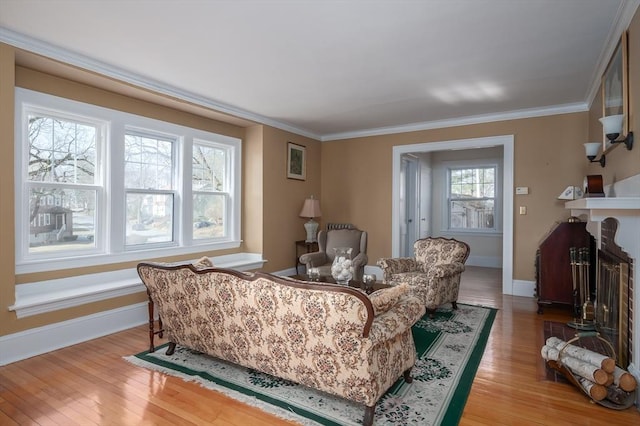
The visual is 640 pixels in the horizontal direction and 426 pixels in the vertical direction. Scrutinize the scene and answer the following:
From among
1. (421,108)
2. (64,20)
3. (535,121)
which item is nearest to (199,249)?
(64,20)

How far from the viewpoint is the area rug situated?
2.11 meters

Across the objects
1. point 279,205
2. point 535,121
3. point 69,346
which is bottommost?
point 69,346

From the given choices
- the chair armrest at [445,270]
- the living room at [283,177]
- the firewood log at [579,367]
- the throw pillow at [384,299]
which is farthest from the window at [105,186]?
the firewood log at [579,367]

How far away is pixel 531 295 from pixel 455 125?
2.66 m

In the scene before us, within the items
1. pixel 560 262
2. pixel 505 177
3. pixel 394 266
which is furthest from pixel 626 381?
pixel 505 177

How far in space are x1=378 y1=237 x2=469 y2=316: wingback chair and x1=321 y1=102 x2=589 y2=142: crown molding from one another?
199 cm

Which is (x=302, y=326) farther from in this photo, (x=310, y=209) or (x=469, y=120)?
(x=469, y=120)

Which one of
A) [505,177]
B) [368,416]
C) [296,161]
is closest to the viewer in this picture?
[368,416]

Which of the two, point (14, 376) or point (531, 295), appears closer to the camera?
point (14, 376)

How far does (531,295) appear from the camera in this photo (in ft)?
16.2

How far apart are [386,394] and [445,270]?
73.5 inches

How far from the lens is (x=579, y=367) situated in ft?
7.84

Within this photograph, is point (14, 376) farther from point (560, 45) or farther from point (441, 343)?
point (560, 45)

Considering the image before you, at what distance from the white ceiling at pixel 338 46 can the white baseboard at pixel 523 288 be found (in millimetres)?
2400
